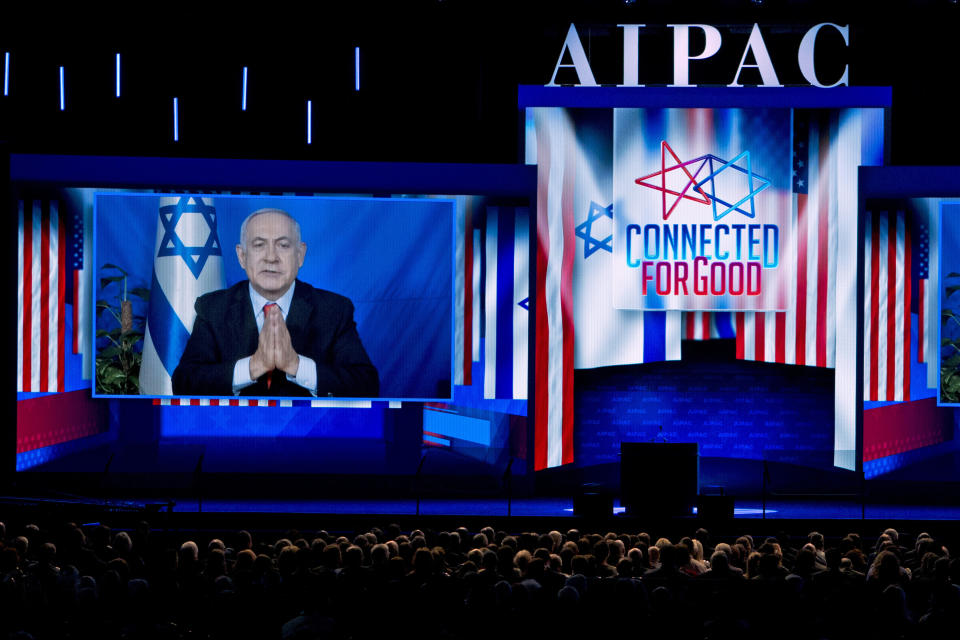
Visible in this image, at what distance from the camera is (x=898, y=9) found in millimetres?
13789

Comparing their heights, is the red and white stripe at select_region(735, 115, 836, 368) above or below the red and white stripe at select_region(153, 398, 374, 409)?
above

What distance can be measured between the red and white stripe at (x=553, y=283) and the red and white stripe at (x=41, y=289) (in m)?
5.65

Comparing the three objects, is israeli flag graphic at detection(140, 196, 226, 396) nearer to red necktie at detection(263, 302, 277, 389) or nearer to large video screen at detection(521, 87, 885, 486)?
red necktie at detection(263, 302, 277, 389)

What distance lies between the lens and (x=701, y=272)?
44.7ft

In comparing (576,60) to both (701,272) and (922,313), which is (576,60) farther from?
(922,313)

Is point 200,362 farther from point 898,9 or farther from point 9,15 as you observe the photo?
point 898,9

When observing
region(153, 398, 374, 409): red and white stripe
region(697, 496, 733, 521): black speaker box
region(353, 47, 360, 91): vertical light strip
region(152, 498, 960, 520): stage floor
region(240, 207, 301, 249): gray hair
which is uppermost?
region(353, 47, 360, 91): vertical light strip

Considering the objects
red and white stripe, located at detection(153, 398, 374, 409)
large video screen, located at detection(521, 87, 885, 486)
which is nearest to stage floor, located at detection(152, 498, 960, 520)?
large video screen, located at detection(521, 87, 885, 486)

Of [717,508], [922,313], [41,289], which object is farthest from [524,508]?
[41,289]

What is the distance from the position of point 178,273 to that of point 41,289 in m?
1.70

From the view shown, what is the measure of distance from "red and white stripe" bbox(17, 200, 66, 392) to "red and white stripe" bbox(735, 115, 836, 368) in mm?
8565

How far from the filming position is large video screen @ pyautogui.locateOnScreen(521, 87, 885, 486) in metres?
13.6

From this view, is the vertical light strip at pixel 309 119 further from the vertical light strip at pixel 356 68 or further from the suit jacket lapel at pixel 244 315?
the suit jacket lapel at pixel 244 315

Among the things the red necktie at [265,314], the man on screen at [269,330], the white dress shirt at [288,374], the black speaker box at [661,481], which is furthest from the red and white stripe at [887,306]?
the red necktie at [265,314]
